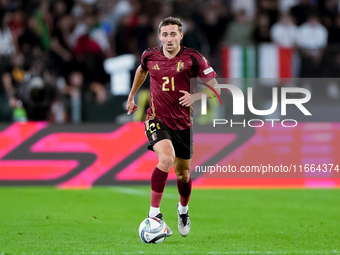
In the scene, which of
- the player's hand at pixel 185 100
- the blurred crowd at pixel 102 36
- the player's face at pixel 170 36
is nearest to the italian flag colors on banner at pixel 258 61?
the blurred crowd at pixel 102 36

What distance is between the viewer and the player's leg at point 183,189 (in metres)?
6.45

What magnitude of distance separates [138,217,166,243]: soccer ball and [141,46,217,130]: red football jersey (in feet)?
3.34

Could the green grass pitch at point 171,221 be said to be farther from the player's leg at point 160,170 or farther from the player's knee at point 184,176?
the player's knee at point 184,176

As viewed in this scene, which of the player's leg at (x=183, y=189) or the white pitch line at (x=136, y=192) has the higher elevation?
the player's leg at (x=183, y=189)

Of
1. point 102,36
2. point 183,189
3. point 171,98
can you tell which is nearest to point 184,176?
point 183,189

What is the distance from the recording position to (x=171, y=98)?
20.7ft

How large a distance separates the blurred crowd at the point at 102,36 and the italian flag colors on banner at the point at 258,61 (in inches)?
9.9

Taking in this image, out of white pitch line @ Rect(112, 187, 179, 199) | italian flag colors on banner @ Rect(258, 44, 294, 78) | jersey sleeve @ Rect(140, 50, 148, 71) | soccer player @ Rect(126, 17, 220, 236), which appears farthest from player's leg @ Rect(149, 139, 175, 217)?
italian flag colors on banner @ Rect(258, 44, 294, 78)

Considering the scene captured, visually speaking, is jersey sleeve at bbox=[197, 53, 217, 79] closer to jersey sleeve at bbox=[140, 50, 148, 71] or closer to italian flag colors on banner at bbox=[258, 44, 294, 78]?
jersey sleeve at bbox=[140, 50, 148, 71]

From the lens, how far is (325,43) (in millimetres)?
14078

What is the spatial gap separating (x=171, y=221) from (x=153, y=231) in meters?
1.79

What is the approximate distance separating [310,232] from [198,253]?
1.83 m

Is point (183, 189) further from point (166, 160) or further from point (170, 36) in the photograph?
point (170, 36)

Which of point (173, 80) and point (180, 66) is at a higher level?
point (180, 66)
